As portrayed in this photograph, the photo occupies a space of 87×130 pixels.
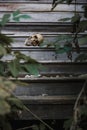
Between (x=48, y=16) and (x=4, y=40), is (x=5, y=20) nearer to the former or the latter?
(x=4, y=40)

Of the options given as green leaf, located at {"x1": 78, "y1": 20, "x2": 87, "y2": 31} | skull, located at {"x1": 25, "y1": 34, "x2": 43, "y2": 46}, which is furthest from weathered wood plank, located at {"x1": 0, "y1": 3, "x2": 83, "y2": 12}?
green leaf, located at {"x1": 78, "y1": 20, "x2": 87, "y2": 31}

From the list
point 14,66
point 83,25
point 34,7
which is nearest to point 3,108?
point 14,66

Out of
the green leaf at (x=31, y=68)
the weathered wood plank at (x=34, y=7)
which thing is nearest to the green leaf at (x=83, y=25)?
the green leaf at (x=31, y=68)

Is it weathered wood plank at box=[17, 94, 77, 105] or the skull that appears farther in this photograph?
the skull

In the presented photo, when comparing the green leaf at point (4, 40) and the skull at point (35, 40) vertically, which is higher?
the green leaf at point (4, 40)

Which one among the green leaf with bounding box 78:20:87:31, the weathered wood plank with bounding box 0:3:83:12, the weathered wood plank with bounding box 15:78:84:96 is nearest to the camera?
the green leaf with bounding box 78:20:87:31

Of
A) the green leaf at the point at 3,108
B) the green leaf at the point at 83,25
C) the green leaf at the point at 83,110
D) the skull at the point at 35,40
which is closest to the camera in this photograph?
the green leaf at the point at 3,108

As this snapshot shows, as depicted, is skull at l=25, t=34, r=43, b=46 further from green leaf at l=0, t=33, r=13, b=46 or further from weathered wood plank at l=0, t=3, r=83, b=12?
green leaf at l=0, t=33, r=13, b=46

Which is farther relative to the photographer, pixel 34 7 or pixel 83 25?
pixel 34 7

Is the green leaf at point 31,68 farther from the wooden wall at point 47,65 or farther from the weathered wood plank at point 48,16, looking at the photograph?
the weathered wood plank at point 48,16

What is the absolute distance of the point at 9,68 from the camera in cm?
219

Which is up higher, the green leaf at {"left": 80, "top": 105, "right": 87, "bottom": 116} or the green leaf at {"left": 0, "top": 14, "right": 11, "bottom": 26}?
the green leaf at {"left": 0, "top": 14, "right": 11, "bottom": 26}

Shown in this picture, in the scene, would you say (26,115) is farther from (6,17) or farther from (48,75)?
(6,17)

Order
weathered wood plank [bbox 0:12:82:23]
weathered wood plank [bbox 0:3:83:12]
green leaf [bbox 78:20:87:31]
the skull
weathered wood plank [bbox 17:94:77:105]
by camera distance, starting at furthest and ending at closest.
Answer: weathered wood plank [bbox 0:3:83:12], weathered wood plank [bbox 0:12:82:23], the skull, weathered wood plank [bbox 17:94:77:105], green leaf [bbox 78:20:87:31]
